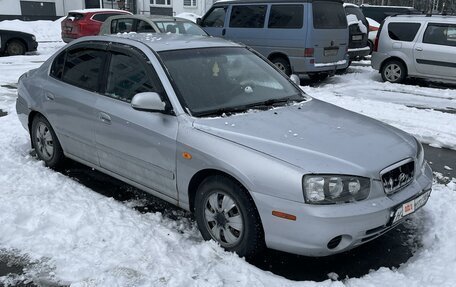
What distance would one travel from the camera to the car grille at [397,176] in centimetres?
329

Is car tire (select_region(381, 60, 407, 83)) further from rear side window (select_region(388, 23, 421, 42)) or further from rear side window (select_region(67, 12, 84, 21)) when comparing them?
rear side window (select_region(67, 12, 84, 21))

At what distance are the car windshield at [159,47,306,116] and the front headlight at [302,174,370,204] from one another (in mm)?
1093

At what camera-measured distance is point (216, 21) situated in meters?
12.5

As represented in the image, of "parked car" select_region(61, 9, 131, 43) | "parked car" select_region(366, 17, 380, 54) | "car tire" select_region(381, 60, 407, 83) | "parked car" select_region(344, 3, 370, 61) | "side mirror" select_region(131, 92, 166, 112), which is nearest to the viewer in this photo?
"side mirror" select_region(131, 92, 166, 112)

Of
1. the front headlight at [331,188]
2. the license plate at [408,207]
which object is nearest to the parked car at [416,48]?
the license plate at [408,207]

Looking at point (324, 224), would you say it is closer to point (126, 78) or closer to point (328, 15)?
point (126, 78)

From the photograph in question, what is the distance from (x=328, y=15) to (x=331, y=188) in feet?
29.1

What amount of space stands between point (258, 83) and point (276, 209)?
5.38ft

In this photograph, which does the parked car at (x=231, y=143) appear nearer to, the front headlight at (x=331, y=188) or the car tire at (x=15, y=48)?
the front headlight at (x=331, y=188)

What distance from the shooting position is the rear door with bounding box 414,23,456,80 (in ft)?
35.1

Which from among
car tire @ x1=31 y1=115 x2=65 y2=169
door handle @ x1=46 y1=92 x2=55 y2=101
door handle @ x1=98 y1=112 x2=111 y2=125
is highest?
door handle @ x1=46 y1=92 x2=55 y2=101

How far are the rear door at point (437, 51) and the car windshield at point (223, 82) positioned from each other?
755 cm

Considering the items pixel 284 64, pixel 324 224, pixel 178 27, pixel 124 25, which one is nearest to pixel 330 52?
pixel 284 64

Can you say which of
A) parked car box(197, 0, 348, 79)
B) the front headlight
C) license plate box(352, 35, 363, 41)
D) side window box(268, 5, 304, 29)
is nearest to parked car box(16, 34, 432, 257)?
the front headlight
